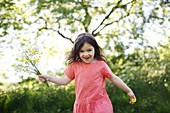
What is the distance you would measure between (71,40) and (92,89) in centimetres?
468

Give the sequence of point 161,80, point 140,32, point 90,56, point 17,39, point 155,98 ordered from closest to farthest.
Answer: point 90,56, point 155,98, point 161,80, point 17,39, point 140,32

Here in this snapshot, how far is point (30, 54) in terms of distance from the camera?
2.89 meters

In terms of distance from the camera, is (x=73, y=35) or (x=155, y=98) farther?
(x=73, y=35)

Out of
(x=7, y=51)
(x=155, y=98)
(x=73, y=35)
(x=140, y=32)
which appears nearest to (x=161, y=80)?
(x=155, y=98)

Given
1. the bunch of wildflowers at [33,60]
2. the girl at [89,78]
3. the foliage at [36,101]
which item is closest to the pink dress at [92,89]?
the girl at [89,78]

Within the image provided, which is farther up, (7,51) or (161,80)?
(7,51)

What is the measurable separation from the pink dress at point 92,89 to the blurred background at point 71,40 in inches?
92.5

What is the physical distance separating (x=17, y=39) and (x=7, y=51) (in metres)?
0.44

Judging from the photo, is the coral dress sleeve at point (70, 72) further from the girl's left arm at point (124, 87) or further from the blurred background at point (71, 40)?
the blurred background at point (71, 40)

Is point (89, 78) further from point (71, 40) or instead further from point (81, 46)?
point (71, 40)

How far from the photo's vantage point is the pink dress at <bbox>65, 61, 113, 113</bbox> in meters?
2.67

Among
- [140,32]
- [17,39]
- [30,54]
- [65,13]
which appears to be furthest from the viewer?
[140,32]

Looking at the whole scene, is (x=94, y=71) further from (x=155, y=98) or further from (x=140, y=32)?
(x=140, y=32)

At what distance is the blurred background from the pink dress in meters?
2.35
